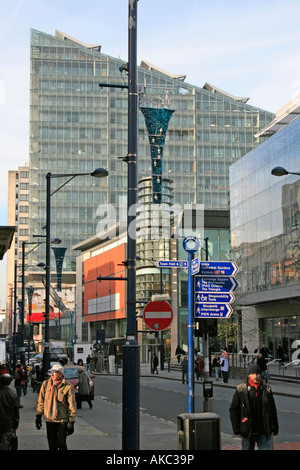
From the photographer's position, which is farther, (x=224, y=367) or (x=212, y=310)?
(x=224, y=367)

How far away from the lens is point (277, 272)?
51281mm

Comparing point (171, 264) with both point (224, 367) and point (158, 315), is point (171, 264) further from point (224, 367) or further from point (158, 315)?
point (224, 367)

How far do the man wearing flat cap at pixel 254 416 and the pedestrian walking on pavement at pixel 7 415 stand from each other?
3160 mm

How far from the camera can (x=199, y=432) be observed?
358 inches

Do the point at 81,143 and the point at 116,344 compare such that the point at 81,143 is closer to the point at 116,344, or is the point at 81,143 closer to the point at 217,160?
the point at 217,160

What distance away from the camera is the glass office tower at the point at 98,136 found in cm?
12475

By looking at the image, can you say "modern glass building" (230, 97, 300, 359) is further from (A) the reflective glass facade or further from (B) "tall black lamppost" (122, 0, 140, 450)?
(B) "tall black lamppost" (122, 0, 140, 450)

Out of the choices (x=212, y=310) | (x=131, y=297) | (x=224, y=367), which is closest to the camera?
(x=131, y=297)

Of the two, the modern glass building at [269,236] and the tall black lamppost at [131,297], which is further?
the modern glass building at [269,236]

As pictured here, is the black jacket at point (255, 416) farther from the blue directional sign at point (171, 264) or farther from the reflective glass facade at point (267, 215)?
the reflective glass facade at point (267, 215)

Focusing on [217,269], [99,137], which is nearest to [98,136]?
[99,137]

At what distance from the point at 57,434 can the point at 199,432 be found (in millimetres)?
2443

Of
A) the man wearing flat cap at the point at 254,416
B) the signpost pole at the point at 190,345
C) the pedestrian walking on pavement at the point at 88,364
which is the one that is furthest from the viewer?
the pedestrian walking on pavement at the point at 88,364

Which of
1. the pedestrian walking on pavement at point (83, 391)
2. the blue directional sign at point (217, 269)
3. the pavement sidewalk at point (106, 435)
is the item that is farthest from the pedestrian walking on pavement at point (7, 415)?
the pedestrian walking on pavement at point (83, 391)
